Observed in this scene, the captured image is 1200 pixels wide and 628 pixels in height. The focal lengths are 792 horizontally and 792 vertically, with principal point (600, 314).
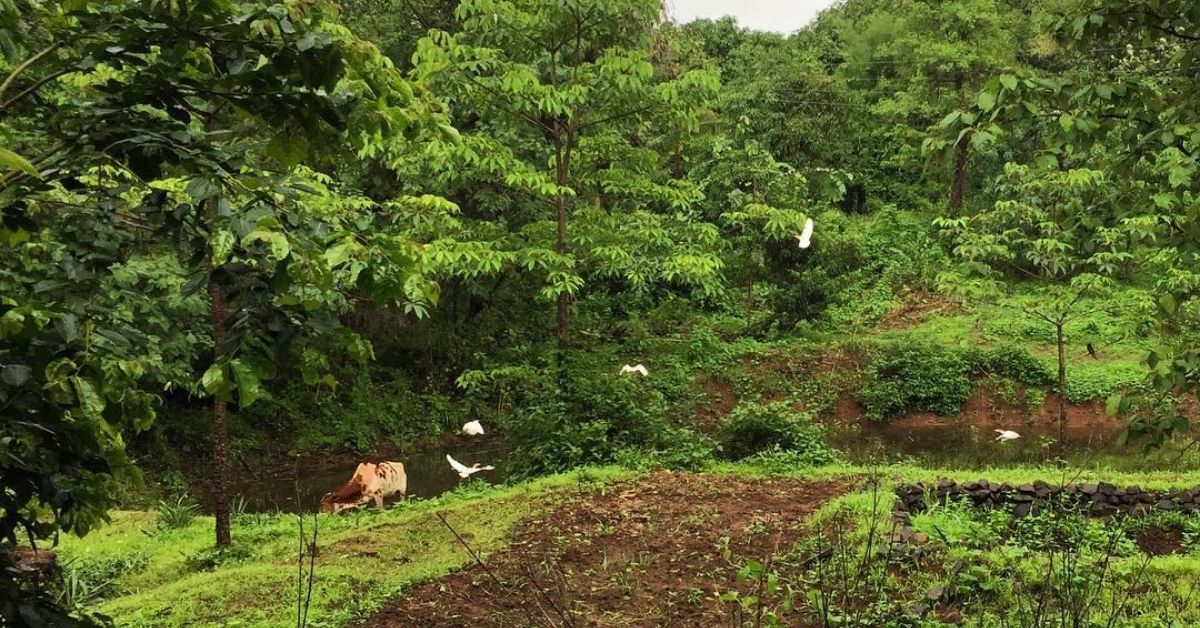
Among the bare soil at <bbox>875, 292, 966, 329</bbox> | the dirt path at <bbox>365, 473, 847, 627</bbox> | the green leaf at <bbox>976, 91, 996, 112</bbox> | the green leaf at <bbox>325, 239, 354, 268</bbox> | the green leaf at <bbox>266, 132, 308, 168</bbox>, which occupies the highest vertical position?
the green leaf at <bbox>976, 91, 996, 112</bbox>

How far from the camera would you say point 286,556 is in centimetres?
530

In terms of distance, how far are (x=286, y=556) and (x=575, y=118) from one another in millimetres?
5253

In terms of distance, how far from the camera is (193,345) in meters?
9.11

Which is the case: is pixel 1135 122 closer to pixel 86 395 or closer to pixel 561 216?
pixel 86 395

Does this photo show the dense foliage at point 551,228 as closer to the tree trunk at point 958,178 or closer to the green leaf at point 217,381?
the green leaf at point 217,381

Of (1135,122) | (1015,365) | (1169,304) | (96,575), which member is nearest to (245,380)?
(1135,122)

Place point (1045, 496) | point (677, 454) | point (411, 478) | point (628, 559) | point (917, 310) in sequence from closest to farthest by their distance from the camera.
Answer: point (628, 559), point (1045, 496), point (677, 454), point (411, 478), point (917, 310)

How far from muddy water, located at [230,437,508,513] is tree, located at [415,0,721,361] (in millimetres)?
2798

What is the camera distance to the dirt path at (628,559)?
374 cm

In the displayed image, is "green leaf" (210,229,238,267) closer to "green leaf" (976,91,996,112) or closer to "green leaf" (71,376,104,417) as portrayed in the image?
"green leaf" (71,376,104,417)

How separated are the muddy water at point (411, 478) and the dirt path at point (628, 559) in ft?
12.1

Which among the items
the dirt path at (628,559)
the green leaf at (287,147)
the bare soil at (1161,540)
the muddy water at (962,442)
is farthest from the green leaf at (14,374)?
the muddy water at (962,442)

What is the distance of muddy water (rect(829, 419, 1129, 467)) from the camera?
9.88 meters

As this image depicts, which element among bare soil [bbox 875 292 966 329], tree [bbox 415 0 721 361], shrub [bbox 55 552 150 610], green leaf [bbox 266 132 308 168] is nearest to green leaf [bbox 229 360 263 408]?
green leaf [bbox 266 132 308 168]
